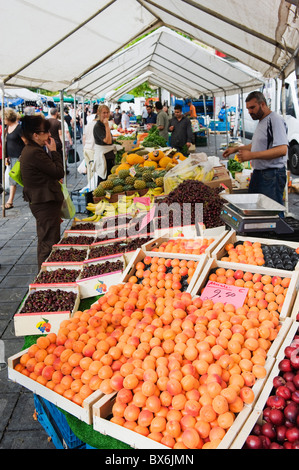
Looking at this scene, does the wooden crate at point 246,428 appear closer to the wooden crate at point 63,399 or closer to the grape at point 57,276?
the wooden crate at point 63,399

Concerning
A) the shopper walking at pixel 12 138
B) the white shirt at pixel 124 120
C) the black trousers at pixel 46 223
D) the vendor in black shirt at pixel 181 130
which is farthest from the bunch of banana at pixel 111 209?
the white shirt at pixel 124 120

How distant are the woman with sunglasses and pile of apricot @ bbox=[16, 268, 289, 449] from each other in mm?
2016

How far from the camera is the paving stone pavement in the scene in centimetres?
257

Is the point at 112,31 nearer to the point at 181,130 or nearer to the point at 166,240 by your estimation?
the point at 166,240

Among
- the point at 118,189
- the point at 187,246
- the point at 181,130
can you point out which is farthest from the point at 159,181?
the point at 181,130

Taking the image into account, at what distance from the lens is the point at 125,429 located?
5.16ft

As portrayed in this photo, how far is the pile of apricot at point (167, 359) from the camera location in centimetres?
157

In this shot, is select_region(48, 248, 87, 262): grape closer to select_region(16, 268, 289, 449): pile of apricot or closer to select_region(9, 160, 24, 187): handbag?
select_region(9, 160, 24, 187): handbag

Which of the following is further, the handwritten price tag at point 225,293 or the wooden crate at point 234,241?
the wooden crate at point 234,241

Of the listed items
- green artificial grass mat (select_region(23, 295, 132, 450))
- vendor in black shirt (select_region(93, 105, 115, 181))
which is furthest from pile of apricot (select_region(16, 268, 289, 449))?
vendor in black shirt (select_region(93, 105, 115, 181))

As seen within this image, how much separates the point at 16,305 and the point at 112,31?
14.2ft

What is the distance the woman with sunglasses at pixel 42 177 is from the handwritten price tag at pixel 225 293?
2.29 meters

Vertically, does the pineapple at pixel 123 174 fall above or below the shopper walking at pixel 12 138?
below
